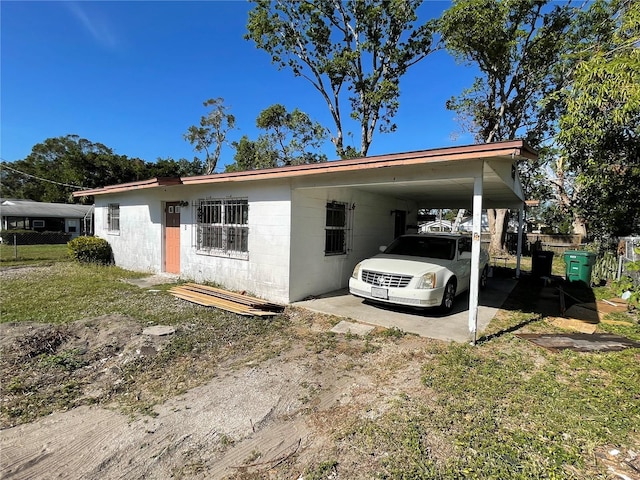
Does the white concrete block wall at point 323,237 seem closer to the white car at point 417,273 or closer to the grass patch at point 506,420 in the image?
the white car at point 417,273

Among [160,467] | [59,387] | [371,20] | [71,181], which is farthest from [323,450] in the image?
[71,181]

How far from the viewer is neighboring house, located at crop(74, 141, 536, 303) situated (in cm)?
511

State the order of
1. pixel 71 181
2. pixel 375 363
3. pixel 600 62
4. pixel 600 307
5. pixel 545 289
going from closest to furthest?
pixel 375 363 < pixel 600 62 < pixel 600 307 < pixel 545 289 < pixel 71 181

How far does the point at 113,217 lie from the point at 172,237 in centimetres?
400

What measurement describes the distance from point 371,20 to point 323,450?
789 inches

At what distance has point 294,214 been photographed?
6734mm

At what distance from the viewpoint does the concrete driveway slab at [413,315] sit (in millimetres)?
5258

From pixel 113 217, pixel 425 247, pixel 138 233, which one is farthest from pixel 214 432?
pixel 113 217

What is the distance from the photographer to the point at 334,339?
488 centimetres

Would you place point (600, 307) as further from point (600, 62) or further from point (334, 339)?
point (334, 339)

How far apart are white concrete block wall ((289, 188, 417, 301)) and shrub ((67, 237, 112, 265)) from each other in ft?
29.1

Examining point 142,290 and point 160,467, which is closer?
point 160,467

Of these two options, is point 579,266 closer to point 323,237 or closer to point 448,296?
point 448,296

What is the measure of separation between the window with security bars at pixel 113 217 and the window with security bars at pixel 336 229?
850 cm
